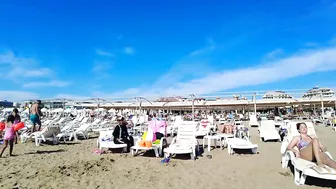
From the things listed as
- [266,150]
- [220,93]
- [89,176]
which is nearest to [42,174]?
[89,176]

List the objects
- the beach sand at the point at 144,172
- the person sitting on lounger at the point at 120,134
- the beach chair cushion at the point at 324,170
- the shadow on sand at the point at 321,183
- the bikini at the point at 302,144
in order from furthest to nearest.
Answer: the person sitting on lounger at the point at 120,134 < the bikini at the point at 302,144 < the beach sand at the point at 144,172 < the shadow on sand at the point at 321,183 < the beach chair cushion at the point at 324,170

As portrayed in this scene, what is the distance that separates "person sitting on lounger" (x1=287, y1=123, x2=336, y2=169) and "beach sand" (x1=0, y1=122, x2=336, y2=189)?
0.38m

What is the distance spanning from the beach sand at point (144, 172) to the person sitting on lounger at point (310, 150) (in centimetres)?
38

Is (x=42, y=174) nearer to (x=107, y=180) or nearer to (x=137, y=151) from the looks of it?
(x=107, y=180)

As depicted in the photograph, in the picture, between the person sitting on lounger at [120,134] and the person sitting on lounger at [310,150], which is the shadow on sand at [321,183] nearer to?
the person sitting on lounger at [310,150]

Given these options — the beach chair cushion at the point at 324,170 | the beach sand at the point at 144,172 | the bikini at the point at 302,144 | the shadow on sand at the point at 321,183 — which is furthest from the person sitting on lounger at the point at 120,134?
the beach chair cushion at the point at 324,170

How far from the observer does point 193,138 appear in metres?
6.40

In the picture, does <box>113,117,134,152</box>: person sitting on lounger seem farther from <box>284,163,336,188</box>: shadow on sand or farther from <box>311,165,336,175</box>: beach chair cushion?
<box>311,165,336,175</box>: beach chair cushion

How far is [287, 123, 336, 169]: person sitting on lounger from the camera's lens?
371cm

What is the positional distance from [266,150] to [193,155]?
91.2 inches

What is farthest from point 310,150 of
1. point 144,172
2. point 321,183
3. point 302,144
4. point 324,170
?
point 144,172

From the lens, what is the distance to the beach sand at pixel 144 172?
3895 mm

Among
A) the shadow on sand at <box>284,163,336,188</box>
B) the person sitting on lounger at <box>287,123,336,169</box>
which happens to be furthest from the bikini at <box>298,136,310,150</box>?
the shadow on sand at <box>284,163,336,188</box>

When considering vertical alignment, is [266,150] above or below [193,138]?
below
